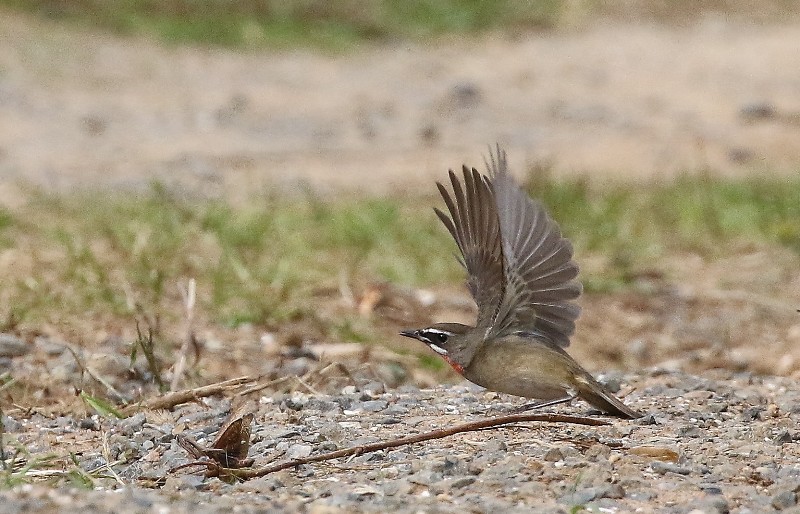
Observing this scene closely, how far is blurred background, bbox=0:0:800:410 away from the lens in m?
6.70

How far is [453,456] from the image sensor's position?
4113 mm

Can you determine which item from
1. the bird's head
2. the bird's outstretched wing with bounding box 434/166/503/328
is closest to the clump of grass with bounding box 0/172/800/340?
the bird's head

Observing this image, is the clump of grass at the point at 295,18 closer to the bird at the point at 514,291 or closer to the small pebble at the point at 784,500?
the bird at the point at 514,291

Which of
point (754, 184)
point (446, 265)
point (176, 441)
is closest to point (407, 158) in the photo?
point (754, 184)

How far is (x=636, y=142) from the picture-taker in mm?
13641

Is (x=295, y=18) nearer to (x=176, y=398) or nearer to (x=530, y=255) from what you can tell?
(x=176, y=398)

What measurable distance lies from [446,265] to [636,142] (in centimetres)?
577

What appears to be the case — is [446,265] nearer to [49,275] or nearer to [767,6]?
[49,275]

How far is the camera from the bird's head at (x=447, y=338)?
4.95m

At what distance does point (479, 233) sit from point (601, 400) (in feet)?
2.33

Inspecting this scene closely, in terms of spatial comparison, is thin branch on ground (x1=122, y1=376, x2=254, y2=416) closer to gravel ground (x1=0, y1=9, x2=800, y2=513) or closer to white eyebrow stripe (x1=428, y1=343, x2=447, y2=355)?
gravel ground (x1=0, y1=9, x2=800, y2=513)

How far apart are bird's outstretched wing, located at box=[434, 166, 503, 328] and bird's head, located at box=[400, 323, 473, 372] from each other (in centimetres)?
10

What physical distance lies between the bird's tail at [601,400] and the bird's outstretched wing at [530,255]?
259 mm

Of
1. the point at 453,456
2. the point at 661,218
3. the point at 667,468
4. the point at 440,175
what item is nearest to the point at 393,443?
the point at 453,456
